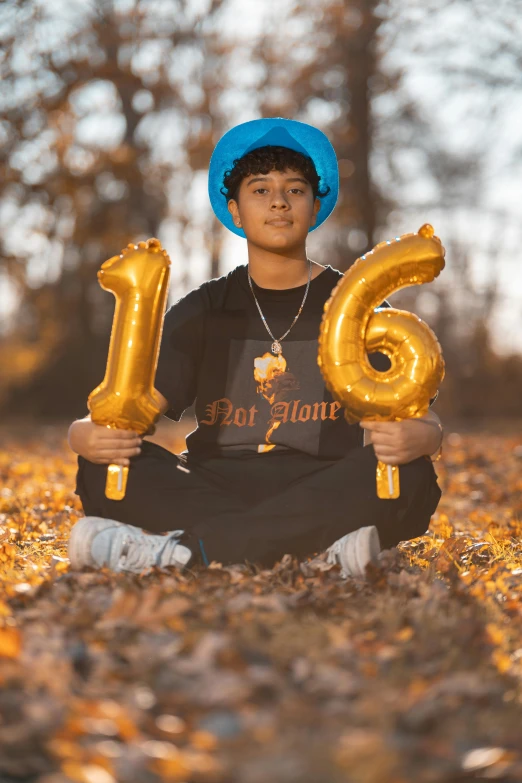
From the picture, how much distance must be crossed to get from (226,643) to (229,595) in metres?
0.61

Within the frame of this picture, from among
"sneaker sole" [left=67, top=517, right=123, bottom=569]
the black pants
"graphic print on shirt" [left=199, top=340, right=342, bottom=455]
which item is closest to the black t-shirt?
"graphic print on shirt" [left=199, top=340, right=342, bottom=455]

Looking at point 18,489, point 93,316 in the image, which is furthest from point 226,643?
point 93,316

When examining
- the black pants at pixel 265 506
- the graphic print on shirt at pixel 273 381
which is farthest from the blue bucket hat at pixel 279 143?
the black pants at pixel 265 506

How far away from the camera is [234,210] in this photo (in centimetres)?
364

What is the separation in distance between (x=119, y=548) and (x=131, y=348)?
0.70 meters

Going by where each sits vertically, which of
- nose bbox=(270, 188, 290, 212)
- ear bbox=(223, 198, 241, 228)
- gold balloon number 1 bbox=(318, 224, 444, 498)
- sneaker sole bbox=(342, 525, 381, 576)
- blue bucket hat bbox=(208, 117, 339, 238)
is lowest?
sneaker sole bbox=(342, 525, 381, 576)

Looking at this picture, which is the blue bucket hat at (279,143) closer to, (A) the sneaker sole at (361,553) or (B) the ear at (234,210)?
(B) the ear at (234,210)

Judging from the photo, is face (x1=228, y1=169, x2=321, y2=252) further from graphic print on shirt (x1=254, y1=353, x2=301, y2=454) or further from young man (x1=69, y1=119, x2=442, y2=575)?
graphic print on shirt (x1=254, y1=353, x2=301, y2=454)

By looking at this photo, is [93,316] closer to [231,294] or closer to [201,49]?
[201,49]

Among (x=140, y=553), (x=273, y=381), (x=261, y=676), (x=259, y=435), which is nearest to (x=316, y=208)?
(x=273, y=381)

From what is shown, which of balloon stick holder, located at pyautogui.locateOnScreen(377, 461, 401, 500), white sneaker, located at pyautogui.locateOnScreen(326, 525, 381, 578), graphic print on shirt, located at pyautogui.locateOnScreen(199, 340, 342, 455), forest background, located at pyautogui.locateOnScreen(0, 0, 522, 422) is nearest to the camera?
white sneaker, located at pyautogui.locateOnScreen(326, 525, 381, 578)

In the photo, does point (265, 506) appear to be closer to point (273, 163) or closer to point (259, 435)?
point (259, 435)

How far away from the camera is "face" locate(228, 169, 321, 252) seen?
11.0 feet

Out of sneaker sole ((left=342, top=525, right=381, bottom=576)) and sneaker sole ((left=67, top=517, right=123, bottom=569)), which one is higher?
sneaker sole ((left=67, top=517, right=123, bottom=569))
